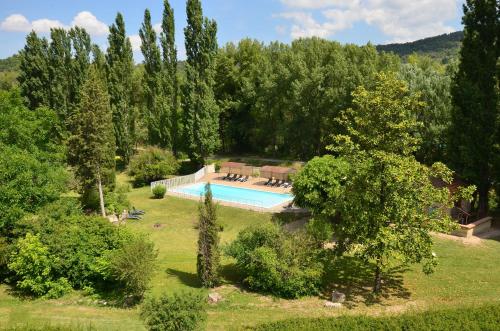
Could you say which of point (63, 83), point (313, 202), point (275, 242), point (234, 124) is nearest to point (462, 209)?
point (313, 202)

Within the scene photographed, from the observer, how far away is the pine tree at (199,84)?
43.2 metres

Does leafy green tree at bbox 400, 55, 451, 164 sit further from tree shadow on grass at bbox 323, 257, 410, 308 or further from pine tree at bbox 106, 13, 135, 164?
pine tree at bbox 106, 13, 135, 164

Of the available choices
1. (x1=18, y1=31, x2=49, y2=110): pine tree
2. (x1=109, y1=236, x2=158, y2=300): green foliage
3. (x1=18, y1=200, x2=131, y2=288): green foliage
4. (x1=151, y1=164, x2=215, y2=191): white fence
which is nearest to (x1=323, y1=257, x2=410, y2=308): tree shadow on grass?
(x1=109, y1=236, x2=158, y2=300): green foliage

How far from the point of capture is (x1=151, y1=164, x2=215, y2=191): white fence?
39344 millimetres

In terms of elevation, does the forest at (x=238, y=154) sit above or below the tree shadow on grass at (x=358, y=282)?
above

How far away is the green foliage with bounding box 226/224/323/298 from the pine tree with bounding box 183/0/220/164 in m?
26.6

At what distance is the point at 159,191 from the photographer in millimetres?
35906

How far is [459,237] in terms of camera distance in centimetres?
2339

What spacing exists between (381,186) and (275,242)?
5.11 meters

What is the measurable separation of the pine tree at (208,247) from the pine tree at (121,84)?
32545 mm

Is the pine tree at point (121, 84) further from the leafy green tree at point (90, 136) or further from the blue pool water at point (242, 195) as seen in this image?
the leafy green tree at point (90, 136)

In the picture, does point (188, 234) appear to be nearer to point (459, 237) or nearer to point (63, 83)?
point (459, 237)

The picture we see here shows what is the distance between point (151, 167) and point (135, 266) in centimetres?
2701

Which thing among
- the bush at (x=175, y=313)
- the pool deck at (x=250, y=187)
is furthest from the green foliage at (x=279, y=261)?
the pool deck at (x=250, y=187)
